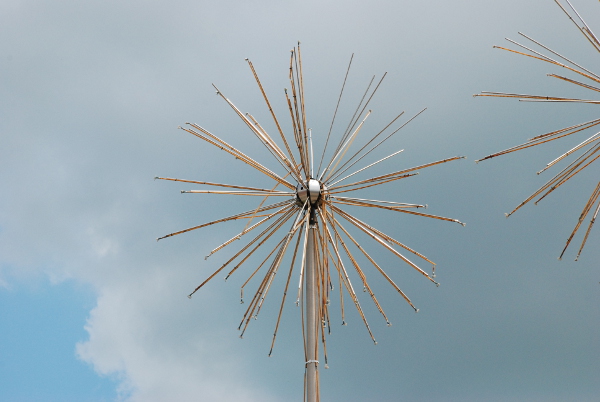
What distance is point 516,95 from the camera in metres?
11.6

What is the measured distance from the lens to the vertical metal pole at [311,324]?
11.4m

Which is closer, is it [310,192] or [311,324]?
[311,324]

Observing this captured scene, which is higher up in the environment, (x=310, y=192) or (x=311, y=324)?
(x=310, y=192)

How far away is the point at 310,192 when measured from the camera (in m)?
12.4

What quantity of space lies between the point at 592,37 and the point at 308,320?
659 centimetres

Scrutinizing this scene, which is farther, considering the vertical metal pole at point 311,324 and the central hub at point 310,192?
the central hub at point 310,192

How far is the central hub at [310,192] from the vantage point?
12453 millimetres

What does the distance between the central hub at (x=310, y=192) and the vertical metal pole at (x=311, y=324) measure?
460mm

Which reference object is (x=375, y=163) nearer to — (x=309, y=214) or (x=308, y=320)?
(x=309, y=214)

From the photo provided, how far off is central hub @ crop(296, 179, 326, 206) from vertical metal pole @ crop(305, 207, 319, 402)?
46cm

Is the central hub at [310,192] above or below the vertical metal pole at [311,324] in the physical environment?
above

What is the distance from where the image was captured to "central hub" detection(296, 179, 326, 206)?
40.9 feet

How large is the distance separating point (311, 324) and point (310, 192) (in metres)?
2.39

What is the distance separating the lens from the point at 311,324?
11711 mm
